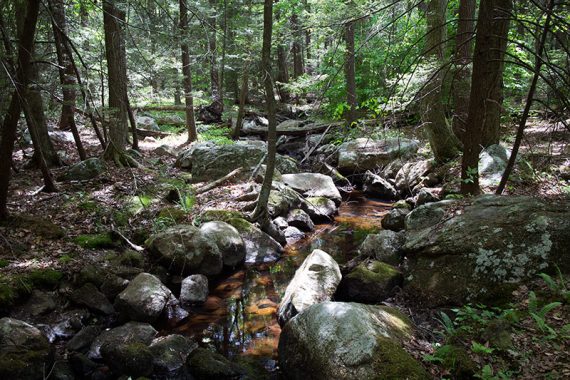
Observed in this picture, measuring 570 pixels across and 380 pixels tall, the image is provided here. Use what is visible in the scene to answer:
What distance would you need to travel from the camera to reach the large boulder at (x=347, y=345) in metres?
3.60

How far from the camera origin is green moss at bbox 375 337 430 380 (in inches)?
137

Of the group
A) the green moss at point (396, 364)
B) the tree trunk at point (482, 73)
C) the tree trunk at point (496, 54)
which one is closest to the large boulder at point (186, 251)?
the green moss at point (396, 364)

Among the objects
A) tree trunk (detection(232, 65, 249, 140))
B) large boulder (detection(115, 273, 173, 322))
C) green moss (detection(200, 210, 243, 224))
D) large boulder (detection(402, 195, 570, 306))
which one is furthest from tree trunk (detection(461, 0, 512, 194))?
tree trunk (detection(232, 65, 249, 140))

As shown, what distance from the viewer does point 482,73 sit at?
5480 mm

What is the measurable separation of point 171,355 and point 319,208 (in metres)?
6.60

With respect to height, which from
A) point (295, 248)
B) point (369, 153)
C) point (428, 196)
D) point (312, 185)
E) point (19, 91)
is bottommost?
point (295, 248)

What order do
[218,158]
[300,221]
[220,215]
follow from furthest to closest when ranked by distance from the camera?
1. [218,158]
2. [300,221]
3. [220,215]

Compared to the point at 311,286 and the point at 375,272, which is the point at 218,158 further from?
the point at 375,272

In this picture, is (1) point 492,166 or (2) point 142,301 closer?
(2) point 142,301

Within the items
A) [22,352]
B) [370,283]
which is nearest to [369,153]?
[370,283]

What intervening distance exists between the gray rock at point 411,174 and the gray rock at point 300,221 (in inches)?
112

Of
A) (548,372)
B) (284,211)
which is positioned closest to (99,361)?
(548,372)

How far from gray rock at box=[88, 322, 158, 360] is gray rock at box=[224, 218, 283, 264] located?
2985mm

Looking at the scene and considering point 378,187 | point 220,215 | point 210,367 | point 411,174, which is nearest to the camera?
point 210,367
